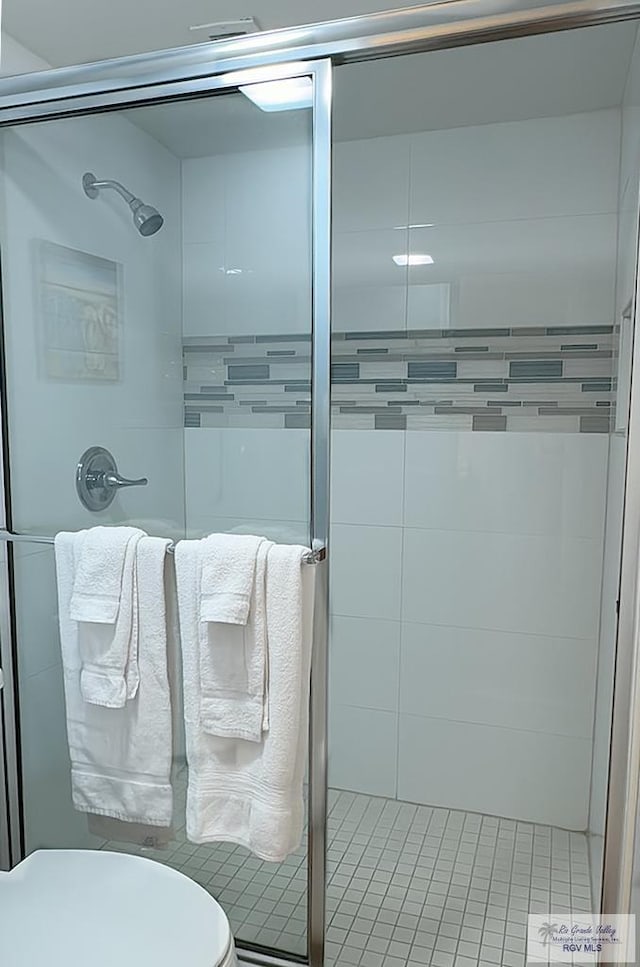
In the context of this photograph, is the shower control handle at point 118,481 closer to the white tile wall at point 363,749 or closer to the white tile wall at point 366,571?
the white tile wall at point 366,571

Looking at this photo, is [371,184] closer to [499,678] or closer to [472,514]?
[472,514]

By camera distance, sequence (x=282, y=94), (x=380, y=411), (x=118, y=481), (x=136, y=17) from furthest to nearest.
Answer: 1. (x=380, y=411)
2. (x=136, y=17)
3. (x=118, y=481)
4. (x=282, y=94)

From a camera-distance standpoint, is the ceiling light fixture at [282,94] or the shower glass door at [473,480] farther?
the shower glass door at [473,480]

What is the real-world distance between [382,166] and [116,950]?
2.20 m

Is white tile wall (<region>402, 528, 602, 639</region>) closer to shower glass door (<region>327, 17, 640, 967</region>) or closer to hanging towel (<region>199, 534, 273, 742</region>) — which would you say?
shower glass door (<region>327, 17, 640, 967</region>)

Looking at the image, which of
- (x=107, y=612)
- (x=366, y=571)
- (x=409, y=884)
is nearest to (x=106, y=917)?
(x=107, y=612)

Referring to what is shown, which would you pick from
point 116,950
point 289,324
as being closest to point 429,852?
point 116,950

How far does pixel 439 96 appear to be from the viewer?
6.84ft

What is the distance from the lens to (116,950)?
3.88 feet

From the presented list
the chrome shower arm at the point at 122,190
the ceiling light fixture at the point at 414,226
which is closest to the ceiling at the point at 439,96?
the chrome shower arm at the point at 122,190

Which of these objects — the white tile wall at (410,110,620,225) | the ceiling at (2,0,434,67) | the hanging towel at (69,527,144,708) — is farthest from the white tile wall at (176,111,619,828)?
the hanging towel at (69,527,144,708)

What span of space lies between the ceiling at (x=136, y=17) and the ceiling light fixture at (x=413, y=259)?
71 centimetres

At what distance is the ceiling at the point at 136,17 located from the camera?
173 cm

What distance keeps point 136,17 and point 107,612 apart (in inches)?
55.8
